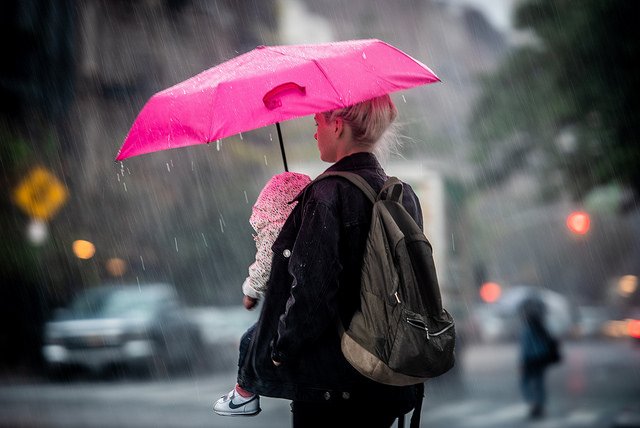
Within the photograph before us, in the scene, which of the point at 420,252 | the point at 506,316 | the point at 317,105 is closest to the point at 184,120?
the point at 317,105

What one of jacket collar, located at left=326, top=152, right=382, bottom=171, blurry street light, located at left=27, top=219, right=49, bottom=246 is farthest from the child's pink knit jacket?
blurry street light, located at left=27, top=219, right=49, bottom=246

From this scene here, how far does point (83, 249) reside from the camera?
18.8m

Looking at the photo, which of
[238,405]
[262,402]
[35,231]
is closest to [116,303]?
[35,231]

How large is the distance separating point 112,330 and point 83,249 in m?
5.63

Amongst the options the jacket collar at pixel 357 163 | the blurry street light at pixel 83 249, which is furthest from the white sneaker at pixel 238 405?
the blurry street light at pixel 83 249

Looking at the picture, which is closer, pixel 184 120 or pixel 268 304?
pixel 268 304

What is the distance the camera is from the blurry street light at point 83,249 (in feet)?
60.8

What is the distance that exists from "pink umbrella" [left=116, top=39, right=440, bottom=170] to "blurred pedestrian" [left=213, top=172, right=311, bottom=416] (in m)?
0.21

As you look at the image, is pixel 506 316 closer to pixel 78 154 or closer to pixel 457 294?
pixel 457 294

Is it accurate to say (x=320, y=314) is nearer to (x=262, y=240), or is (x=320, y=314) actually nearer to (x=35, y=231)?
(x=262, y=240)

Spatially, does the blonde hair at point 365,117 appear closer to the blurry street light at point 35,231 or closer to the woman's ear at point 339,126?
the woman's ear at point 339,126

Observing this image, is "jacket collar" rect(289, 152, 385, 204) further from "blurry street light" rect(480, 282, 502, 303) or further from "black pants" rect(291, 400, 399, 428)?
"blurry street light" rect(480, 282, 502, 303)

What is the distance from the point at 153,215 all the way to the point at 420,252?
20.7 metres

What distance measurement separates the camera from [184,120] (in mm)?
2867
